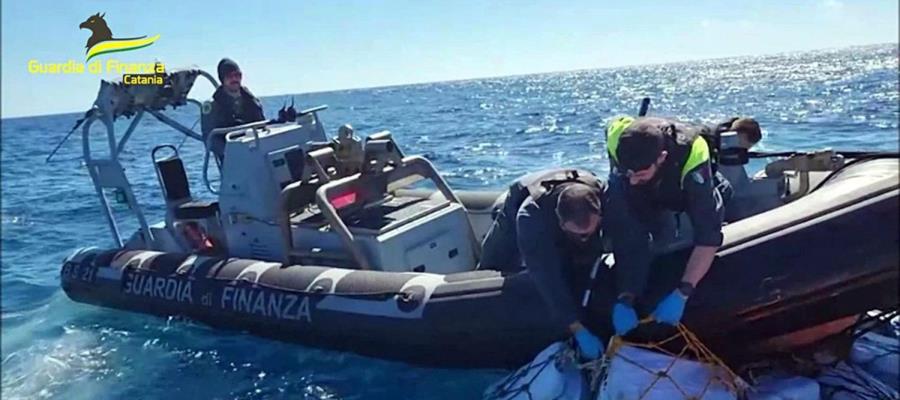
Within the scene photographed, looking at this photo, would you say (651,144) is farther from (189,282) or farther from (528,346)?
(189,282)

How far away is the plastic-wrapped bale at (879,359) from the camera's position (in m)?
4.46

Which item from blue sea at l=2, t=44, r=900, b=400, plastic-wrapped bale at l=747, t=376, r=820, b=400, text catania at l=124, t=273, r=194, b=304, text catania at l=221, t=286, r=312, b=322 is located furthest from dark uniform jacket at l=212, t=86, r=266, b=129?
plastic-wrapped bale at l=747, t=376, r=820, b=400

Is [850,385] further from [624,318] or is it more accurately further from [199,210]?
[199,210]

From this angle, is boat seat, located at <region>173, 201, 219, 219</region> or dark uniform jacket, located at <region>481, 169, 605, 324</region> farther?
boat seat, located at <region>173, 201, 219, 219</region>

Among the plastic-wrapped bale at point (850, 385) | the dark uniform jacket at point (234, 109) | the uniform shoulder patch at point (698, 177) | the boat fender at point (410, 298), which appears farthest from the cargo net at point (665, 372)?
the dark uniform jacket at point (234, 109)

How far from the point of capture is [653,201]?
3924 millimetres

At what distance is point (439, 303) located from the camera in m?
4.90

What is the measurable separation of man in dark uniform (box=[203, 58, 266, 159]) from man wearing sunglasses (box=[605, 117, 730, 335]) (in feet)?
12.6

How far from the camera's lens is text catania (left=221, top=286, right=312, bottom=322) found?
18.1ft

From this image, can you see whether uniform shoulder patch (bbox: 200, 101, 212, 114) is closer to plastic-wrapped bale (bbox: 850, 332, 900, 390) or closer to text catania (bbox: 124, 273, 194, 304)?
text catania (bbox: 124, 273, 194, 304)

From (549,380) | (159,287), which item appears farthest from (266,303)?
(549,380)

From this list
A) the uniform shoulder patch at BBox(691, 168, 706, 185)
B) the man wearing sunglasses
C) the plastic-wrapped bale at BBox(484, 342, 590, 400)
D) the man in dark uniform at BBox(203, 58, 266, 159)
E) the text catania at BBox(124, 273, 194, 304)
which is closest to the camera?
the man wearing sunglasses

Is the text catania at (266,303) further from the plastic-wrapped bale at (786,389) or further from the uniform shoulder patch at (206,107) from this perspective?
the plastic-wrapped bale at (786,389)

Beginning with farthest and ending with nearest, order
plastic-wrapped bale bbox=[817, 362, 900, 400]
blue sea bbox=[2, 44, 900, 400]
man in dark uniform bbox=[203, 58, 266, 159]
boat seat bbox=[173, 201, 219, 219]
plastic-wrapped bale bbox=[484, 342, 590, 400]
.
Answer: man in dark uniform bbox=[203, 58, 266, 159] < boat seat bbox=[173, 201, 219, 219] < blue sea bbox=[2, 44, 900, 400] < plastic-wrapped bale bbox=[484, 342, 590, 400] < plastic-wrapped bale bbox=[817, 362, 900, 400]
